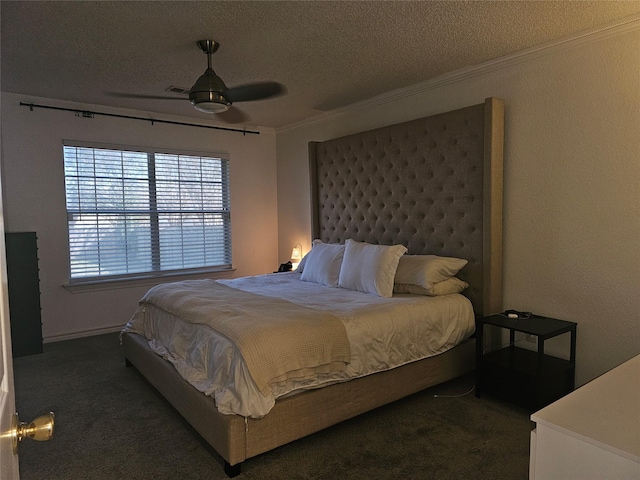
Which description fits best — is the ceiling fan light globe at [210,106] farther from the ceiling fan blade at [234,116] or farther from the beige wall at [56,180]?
the beige wall at [56,180]

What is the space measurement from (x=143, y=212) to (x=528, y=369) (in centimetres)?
432

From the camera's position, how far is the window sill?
468 centimetres

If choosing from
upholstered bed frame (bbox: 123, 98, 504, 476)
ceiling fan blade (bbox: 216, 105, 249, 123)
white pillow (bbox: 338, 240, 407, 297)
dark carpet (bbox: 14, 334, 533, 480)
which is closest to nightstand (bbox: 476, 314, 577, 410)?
dark carpet (bbox: 14, 334, 533, 480)

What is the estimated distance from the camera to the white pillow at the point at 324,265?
406cm

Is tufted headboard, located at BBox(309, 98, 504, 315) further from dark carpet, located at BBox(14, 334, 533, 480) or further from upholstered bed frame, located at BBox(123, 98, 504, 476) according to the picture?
dark carpet, located at BBox(14, 334, 533, 480)

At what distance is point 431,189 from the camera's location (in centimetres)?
387

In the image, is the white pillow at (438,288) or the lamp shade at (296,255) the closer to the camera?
the white pillow at (438,288)

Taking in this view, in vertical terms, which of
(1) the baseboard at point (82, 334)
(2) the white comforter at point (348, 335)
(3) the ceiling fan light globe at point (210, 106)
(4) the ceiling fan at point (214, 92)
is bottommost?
(1) the baseboard at point (82, 334)

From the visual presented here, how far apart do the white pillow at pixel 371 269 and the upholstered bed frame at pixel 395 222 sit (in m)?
0.50

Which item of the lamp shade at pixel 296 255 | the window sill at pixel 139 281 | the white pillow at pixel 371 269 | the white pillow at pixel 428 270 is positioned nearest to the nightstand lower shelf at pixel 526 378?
the white pillow at pixel 428 270

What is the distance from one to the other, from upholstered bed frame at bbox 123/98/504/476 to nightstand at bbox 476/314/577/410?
0.26 m

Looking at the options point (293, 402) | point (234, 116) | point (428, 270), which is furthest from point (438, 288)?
point (234, 116)

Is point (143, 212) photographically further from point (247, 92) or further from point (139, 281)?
point (247, 92)

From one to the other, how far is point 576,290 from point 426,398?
4.39 feet
